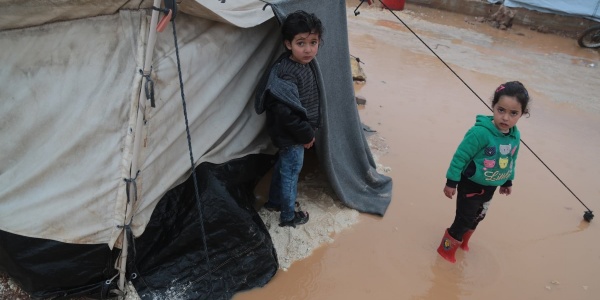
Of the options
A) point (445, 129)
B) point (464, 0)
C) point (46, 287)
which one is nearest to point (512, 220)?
point (445, 129)

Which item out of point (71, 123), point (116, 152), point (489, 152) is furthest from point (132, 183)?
point (489, 152)

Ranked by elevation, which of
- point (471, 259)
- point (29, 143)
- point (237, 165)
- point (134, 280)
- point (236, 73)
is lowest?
point (471, 259)

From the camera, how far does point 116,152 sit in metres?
2.05

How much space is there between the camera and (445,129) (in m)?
4.89

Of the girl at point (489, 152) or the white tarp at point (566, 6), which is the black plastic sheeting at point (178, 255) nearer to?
the girl at point (489, 152)

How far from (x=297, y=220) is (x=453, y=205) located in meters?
1.44

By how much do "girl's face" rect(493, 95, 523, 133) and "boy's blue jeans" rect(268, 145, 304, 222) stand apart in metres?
1.19

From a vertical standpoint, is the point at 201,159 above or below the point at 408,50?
above

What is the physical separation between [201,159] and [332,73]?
128 centimetres

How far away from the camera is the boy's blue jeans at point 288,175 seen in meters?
2.75

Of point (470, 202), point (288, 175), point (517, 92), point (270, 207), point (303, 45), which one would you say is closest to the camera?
point (517, 92)

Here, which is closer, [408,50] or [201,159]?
[201,159]

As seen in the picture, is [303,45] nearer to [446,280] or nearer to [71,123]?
[71,123]

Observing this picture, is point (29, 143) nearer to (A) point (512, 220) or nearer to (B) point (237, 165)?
(B) point (237, 165)
